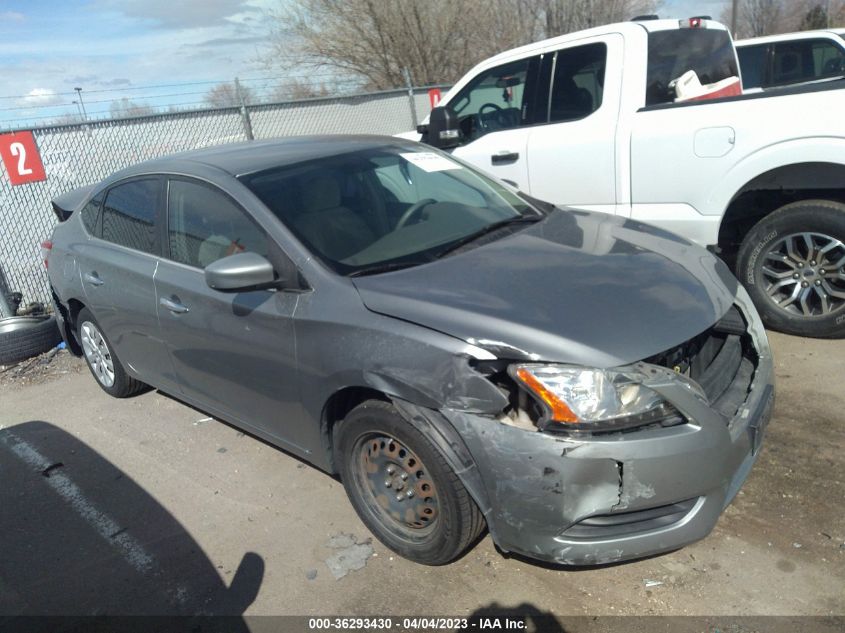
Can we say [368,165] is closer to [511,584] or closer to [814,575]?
[511,584]

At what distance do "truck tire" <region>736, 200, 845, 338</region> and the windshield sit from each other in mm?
1770

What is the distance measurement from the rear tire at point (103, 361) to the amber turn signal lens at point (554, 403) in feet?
11.0

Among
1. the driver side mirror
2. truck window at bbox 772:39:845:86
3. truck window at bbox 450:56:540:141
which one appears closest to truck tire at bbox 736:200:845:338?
truck window at bbox 450:56:540:141

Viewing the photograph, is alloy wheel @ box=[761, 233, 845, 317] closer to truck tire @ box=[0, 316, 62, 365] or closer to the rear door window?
the rear door window

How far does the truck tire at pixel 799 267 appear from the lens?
4.27 metres

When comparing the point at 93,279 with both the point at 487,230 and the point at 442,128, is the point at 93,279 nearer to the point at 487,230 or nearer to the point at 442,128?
the point at 487,230

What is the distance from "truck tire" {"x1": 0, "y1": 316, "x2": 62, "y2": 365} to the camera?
6.03m

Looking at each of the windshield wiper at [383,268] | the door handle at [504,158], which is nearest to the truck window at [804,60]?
the door handle at [504,158]

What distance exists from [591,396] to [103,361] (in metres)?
3.88

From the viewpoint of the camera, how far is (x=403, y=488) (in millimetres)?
2857

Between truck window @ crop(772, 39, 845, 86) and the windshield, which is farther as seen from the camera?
truck window @ crop(772, 39, 845, 86)

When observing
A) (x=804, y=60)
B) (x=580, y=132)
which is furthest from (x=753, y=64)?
(x=580, y=132)

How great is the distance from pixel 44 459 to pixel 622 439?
3754 millimetres

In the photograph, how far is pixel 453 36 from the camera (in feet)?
65.9
